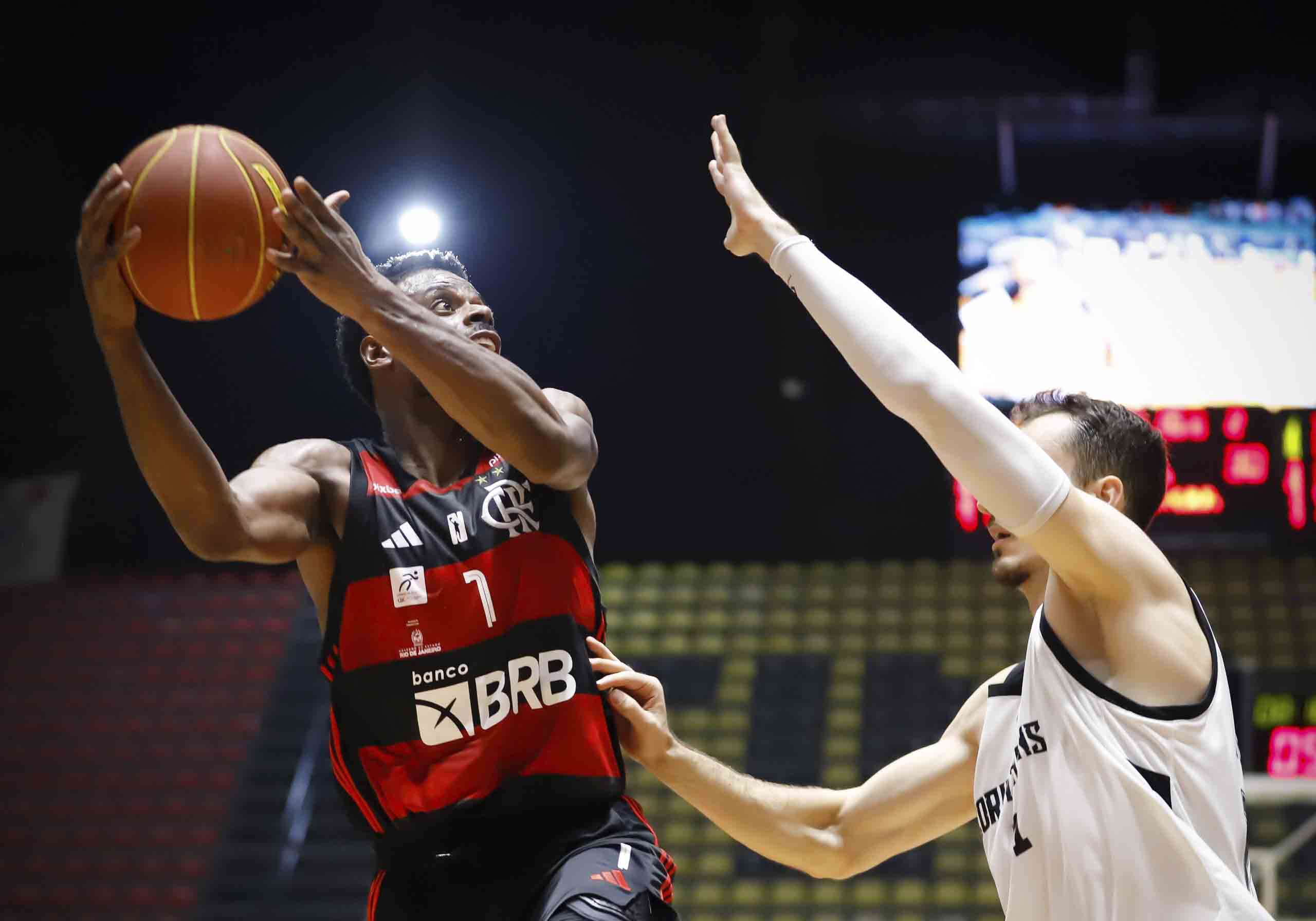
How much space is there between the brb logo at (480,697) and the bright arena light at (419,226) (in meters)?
6.64

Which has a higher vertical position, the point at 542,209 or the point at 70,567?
the point at 542,209

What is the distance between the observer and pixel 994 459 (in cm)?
205

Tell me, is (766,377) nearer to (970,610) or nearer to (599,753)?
(970,610)

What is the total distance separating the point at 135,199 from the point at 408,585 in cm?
82

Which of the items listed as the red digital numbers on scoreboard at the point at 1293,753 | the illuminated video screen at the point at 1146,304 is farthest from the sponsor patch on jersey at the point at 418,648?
the red digital numbers on scoreboard at the point at 1293,753

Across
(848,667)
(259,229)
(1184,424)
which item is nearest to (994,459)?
(259,229)

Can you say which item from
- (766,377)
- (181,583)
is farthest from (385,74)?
(181,583)

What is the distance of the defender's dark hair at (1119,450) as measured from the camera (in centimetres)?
236

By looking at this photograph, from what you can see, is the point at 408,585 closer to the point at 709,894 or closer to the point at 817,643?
the point at 709,894

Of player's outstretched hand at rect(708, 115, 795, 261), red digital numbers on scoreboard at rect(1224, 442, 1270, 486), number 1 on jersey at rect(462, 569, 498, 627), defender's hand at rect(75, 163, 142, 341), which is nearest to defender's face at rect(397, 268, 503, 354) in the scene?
number 1 on jersey at rect(462, 569, 498, 627)

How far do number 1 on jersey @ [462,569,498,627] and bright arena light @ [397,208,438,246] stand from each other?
6538 mm

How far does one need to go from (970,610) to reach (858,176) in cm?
355

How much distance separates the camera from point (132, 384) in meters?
2.41

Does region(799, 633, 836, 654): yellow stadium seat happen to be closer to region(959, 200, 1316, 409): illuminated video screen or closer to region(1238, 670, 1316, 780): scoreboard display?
region(959, 200, 1316, 409): illuminated video screen
